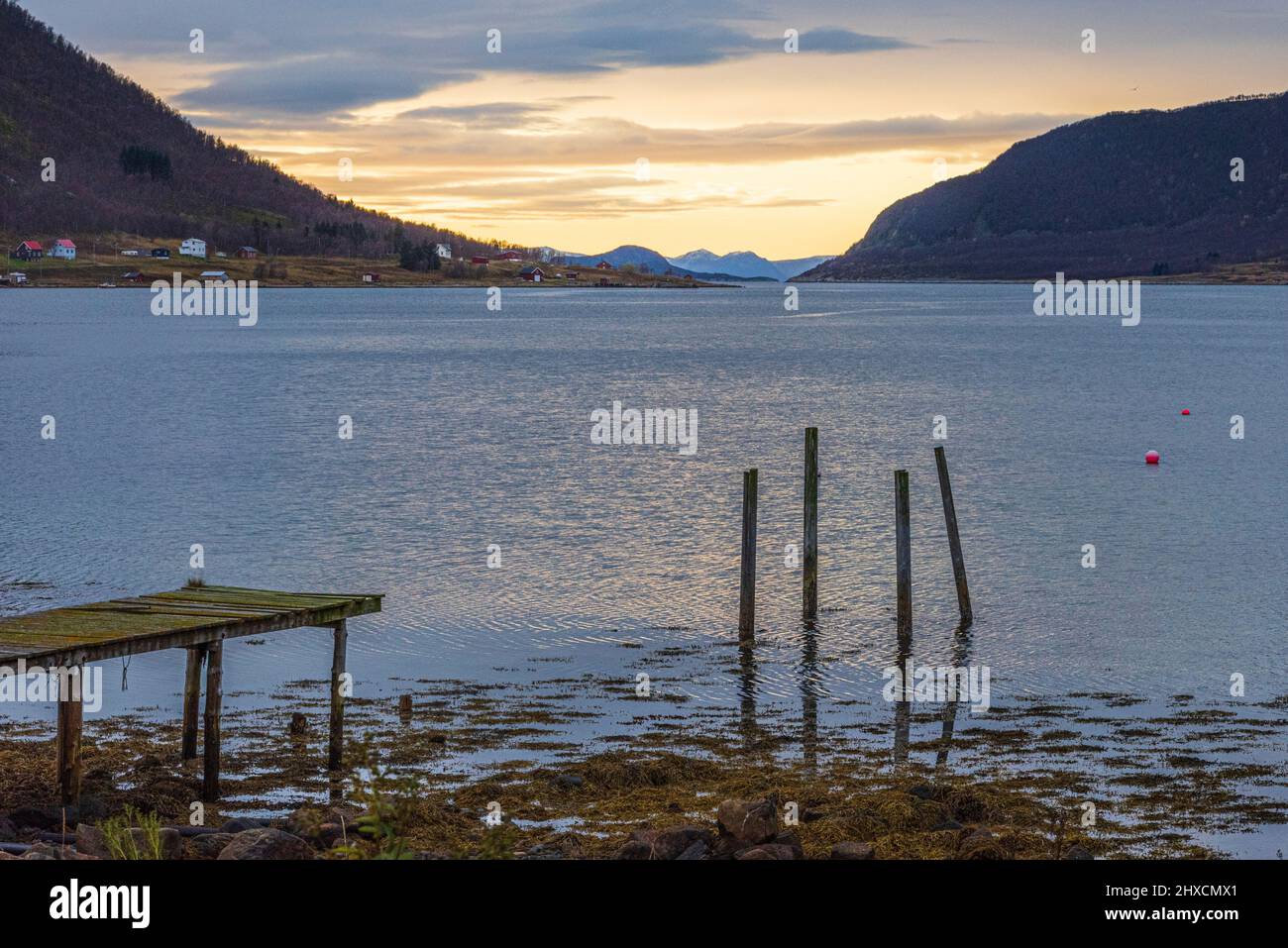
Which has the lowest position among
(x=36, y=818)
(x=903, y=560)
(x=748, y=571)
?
(x=36, y=818)

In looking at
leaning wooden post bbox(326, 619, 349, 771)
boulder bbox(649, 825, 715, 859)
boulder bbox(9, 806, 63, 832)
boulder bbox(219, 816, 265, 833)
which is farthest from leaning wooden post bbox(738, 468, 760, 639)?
boulder bbox(9, 806, 63, 832)

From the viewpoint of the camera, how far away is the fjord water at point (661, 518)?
88.9ft

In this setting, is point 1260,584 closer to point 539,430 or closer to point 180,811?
point 180,811

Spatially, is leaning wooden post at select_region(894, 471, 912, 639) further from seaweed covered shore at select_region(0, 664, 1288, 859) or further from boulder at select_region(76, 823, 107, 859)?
boulder at select_region(76, 823, 107, 859)

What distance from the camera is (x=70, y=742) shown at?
1680 centimetres

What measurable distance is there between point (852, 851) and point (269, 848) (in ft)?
17.9

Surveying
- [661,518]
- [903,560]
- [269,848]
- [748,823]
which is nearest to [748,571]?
[903,560]

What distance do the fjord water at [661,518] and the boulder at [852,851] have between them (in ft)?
31.2

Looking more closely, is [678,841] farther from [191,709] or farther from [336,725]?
[191,709]

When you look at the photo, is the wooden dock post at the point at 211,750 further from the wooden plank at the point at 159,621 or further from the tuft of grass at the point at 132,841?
the tuft of grass at the point at 132,841

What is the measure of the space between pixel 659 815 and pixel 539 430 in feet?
179

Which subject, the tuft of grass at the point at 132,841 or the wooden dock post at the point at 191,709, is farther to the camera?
the wooden dock post at the point at 191,709

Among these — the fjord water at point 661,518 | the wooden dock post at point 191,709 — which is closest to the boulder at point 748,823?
the wooden dock post at point 191,709

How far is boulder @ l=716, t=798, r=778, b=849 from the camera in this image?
13.8 metres
